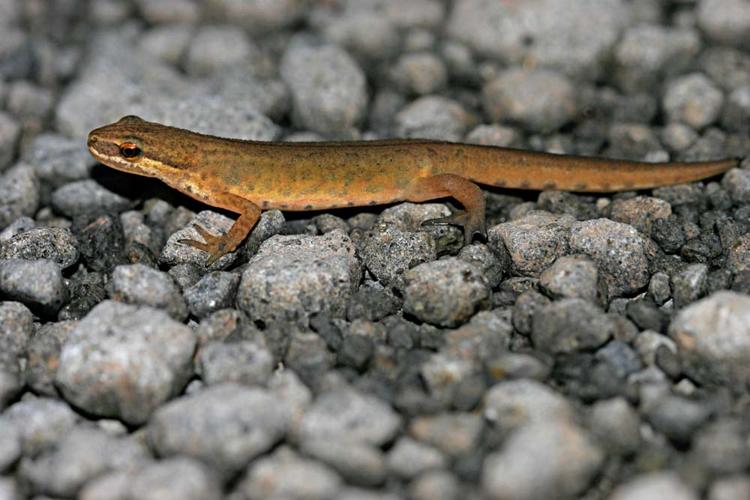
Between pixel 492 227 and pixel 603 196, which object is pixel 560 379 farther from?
pixel 603 196

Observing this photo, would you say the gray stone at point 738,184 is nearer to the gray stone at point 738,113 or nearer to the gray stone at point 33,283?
the gray stone at point 738,113

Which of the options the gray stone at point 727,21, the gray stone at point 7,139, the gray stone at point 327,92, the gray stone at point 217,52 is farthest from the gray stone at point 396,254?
the gray stone at point 727,21

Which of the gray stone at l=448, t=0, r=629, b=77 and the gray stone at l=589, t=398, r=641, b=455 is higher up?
the gray stone at l=448, t=0, r=629, b=77

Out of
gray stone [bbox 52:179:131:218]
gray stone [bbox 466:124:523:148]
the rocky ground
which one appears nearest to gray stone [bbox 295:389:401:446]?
the rocky ground

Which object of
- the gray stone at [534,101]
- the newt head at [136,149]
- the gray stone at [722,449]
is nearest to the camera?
the gray stone at [722,449]

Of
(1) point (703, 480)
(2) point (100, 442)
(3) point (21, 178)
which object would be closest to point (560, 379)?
(1) point (703, 480)

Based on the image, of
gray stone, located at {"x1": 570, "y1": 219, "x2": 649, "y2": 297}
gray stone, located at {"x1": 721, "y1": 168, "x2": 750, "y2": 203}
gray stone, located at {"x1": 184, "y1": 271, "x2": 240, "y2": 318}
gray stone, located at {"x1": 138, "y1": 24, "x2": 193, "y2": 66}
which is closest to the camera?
gray stone, located at {"x1": 184, "y1": 271, "x2": 240, "y2": 318}

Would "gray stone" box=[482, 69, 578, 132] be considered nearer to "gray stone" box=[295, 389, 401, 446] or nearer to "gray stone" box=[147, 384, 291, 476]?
"gray stone" box=[295, 389, 401, 446]

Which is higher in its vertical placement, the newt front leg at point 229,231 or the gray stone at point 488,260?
the gray stone at point 488,260

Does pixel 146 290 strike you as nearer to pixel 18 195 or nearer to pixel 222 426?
pixel 222 426
